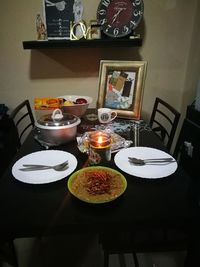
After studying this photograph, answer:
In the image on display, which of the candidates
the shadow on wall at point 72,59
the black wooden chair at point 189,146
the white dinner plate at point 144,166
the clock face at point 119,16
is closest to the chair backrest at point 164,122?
the black wooden chair at point 189,146

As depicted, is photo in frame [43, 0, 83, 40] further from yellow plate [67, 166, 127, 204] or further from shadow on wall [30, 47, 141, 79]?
yellow plate [67, 166, 127, 204]

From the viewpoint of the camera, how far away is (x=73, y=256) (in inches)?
52.2

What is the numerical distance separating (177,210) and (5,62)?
1.83 meters

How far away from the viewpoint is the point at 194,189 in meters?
0.74

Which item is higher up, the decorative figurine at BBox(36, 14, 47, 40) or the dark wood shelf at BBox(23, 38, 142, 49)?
the decorative figurine at BBox(36, 14, 47, 40)

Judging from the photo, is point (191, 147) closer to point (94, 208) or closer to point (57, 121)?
point (57, 121)

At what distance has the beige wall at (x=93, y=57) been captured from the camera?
172cm

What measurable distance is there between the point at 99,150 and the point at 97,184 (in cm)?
16

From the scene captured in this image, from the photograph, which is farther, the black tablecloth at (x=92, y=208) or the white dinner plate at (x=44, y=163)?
the white dinner plate at (x=44, y=163)

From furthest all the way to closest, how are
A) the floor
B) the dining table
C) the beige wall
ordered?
the beige wall < the floor < the dining table

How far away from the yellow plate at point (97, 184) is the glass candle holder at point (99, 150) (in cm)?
5

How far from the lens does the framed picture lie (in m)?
1.41

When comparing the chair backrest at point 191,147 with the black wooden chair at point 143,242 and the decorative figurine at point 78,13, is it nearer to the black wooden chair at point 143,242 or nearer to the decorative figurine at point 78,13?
the black wooden chair at point 143,242

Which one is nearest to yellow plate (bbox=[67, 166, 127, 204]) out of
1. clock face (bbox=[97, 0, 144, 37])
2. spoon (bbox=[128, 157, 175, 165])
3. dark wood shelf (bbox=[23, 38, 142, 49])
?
spoon (bbox=[128, 157, 175, 165])
